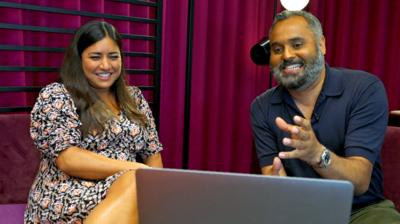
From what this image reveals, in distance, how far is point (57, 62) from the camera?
2088 millimetres

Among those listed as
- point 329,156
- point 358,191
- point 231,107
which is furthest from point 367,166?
point 231,107

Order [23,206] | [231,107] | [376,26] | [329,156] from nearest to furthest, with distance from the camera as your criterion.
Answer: [329,156] → [23,206] → [231,107] → [376,26]

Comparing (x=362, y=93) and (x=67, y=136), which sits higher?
(x=362, y=93)

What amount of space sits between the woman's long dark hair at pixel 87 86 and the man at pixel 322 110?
554 millimetres

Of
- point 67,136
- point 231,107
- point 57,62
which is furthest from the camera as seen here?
point 231,107

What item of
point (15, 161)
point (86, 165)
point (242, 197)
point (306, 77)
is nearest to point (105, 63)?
point (86, 165)

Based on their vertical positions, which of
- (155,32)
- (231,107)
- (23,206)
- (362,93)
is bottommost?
(23,206)

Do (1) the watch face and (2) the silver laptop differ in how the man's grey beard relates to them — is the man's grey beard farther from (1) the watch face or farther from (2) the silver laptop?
(2) the silver laptop

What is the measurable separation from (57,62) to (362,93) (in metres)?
1.44

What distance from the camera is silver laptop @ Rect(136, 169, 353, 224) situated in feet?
2.21

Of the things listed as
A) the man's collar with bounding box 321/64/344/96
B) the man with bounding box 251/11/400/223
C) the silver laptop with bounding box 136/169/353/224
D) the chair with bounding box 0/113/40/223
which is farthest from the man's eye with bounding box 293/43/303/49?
the chair with bounding box 0/113/40/223

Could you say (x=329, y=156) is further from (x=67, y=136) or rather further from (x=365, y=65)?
(x=365, y=65)

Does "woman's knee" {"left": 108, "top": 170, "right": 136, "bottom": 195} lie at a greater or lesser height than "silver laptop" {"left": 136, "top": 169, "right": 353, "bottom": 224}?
lesser

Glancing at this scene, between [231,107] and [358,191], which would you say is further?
[231,107]
